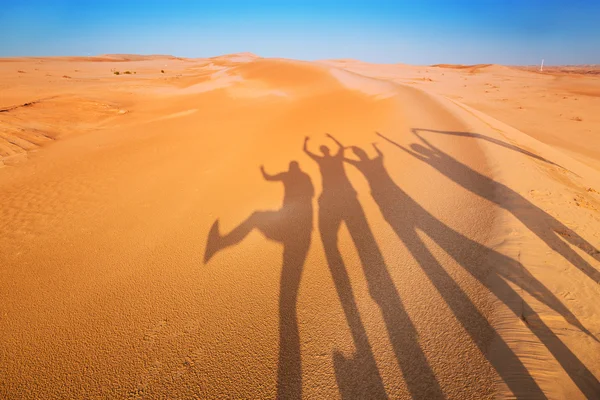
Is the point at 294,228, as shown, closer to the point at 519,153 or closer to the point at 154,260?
the point at 154,260

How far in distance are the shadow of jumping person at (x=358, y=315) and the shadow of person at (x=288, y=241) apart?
0.30 metres

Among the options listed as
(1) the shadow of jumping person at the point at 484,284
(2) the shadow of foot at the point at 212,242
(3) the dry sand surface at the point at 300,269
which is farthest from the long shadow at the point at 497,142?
(2) the shadow of foot at the point at 212,242

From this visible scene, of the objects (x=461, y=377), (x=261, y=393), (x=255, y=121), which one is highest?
(x=255, y=121)

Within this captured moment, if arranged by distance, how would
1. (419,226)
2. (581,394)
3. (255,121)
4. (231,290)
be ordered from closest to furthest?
(581,394), (231,290), (419,226), (255,121)

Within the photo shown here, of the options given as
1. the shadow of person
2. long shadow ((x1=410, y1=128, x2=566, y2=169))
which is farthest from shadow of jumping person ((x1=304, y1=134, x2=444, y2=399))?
long shadow ((x1=410, y1=128, x2=566, y2=169))

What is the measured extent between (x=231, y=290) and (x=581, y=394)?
2.84 metres

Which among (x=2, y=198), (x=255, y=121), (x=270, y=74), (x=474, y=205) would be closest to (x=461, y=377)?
(x=474, y=205)

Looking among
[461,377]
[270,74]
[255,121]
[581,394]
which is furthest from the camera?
[270,74]

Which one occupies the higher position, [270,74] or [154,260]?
[270,74]

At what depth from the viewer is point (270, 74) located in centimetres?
1600

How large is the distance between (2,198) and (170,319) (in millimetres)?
4581

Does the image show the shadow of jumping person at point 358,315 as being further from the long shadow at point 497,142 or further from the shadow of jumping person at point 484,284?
the long shadow at point 497,142

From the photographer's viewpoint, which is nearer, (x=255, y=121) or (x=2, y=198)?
(x=2, y=198)

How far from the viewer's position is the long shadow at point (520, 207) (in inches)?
117
